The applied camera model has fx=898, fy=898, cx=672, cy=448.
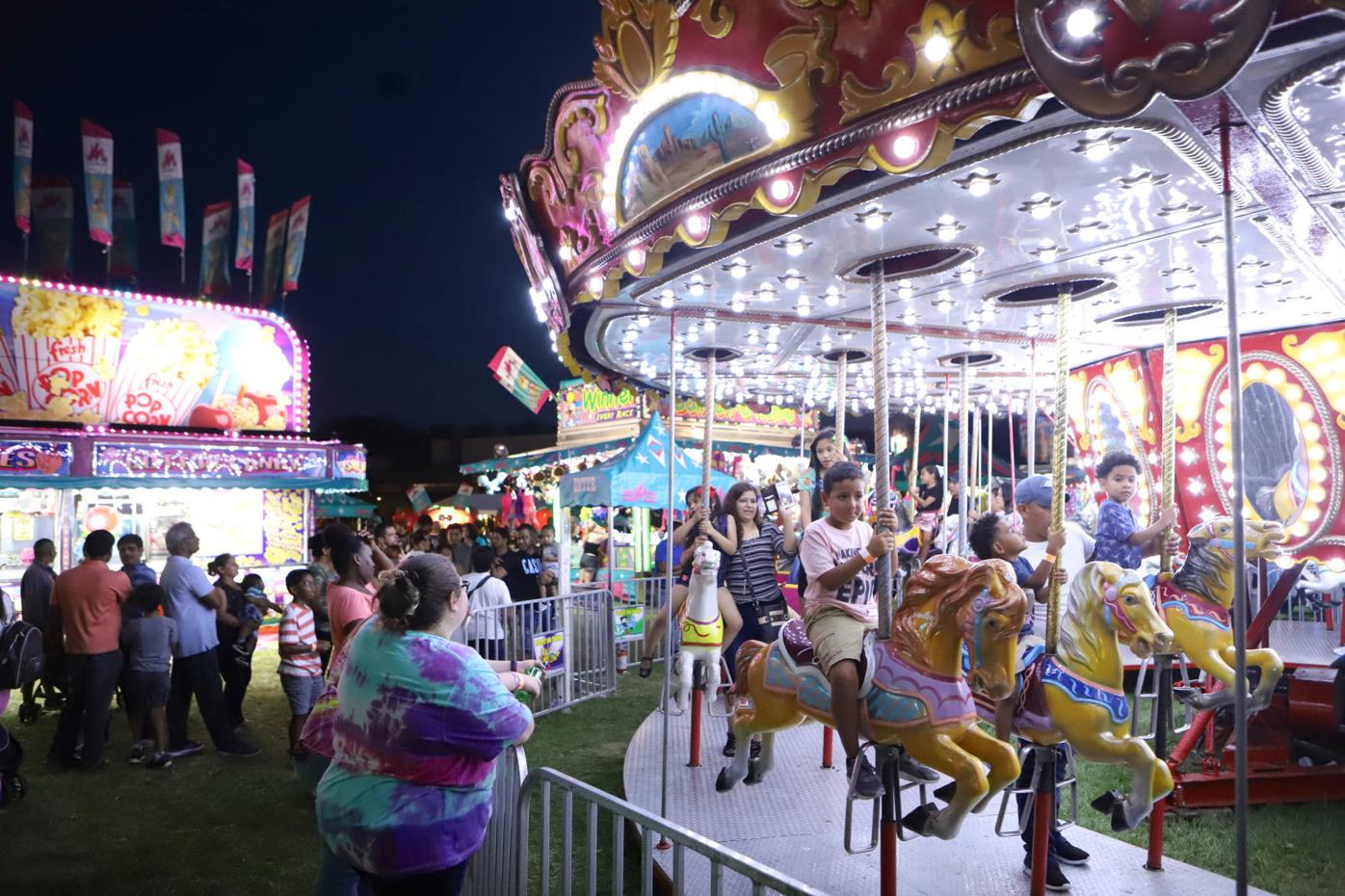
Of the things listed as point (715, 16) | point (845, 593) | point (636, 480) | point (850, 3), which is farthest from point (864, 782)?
point (636, 480)

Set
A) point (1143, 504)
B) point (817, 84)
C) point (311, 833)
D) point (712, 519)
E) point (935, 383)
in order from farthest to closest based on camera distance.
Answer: point (935, 383)
point (1143, 504)
point (712, 519)
point (311, 833)
point (817, 84)

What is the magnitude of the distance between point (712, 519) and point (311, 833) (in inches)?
134

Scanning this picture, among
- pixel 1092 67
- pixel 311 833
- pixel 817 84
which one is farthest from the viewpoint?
pixel 311 833

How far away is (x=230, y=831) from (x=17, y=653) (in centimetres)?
168

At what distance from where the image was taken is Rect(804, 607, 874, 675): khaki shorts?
4.09 metres

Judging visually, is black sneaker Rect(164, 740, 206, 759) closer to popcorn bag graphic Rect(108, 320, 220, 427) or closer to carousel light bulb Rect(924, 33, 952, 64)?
carousel light bulb Rect(924, 33, 952, 64)

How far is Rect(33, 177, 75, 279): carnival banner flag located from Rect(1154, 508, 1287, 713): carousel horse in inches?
675

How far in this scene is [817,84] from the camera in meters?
3.28

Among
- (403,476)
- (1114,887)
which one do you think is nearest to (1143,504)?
(1114,887)

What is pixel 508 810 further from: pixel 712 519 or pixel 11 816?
pixel 11 816

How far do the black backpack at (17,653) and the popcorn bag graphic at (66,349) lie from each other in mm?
10160

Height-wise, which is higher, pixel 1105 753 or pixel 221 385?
pixel 221 385

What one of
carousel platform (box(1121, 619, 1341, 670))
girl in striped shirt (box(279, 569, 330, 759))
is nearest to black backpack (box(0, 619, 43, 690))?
girl in striped shirt (box(279, 569, 330, 759))

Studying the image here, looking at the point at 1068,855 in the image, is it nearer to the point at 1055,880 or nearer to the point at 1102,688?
the point at 1055,880
